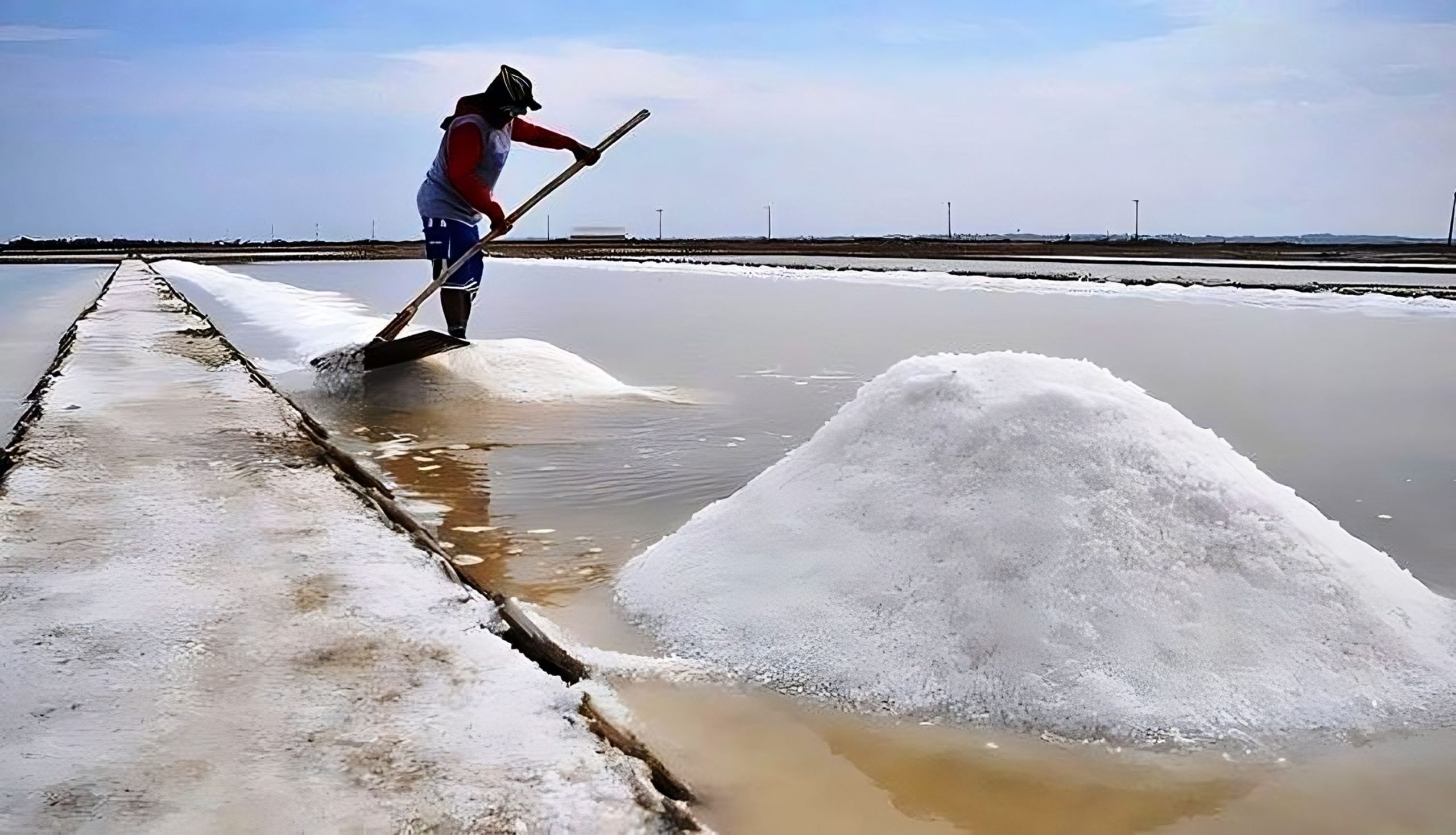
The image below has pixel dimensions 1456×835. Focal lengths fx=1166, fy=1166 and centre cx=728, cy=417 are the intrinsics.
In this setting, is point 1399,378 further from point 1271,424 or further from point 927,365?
point 927,365

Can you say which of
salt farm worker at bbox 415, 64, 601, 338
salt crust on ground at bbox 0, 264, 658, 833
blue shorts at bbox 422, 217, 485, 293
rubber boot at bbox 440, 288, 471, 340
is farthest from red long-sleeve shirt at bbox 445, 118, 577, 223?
salt crust on ground at bbox 0, 264, 658, 833

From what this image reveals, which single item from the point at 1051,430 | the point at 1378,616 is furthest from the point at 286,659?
the point at 1378,616

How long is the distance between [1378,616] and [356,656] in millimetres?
1643

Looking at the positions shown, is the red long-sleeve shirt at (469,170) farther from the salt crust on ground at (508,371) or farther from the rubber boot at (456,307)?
the salt crust on ground at (508,371)

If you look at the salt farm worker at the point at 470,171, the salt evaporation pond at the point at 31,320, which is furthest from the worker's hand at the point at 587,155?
the salt evaporation pond at the point at 31,320

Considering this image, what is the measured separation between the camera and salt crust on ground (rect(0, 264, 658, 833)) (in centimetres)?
133

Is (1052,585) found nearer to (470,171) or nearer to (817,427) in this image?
(817,427)

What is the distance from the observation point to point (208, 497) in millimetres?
2783

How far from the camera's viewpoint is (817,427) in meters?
4.59

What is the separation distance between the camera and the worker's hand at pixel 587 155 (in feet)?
17.3

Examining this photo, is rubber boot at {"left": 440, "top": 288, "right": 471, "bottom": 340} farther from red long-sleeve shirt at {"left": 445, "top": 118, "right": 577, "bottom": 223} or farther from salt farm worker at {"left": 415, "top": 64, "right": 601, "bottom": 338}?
red long-sleeve shirt at {"left": 445, "top": 118, "right": 577, "bottom": 223}

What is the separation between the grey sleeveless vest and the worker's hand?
319 millimetres

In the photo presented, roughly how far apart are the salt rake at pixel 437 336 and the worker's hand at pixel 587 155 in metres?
0.01

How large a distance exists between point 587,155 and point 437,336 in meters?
1.06
